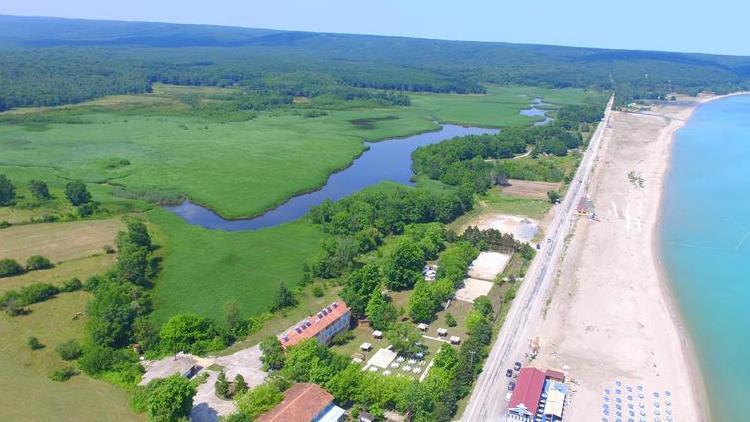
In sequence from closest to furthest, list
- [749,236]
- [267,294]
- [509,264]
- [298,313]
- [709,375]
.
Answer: [709,375] → [298,313] → [267,294] → [509,264] → [749,236]

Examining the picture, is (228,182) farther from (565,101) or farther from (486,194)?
(565,101)

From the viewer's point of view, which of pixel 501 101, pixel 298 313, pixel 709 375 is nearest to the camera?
pixel 709 375

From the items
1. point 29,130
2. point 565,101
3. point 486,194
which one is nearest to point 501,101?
point 565,101

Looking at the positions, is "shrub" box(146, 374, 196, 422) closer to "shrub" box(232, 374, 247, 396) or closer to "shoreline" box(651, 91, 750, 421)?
"shrub" box(232, 374, 247, 396)

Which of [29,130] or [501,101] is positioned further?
[501,101]

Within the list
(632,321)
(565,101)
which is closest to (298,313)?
(632,321)

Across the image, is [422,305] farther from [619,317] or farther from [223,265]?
[223,265]
